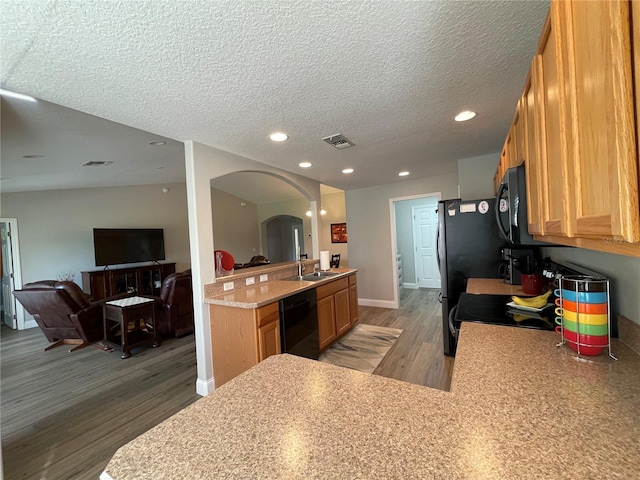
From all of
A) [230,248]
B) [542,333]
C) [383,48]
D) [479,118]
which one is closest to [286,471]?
[542,333]

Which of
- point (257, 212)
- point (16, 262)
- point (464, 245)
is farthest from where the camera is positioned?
point (257, 212)

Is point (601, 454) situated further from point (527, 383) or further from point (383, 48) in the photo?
point (383, 48)

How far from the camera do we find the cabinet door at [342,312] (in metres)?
3.46

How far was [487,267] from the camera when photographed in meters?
2.73

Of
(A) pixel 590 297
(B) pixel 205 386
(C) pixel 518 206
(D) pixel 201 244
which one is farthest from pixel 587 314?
(B) pixel 205 386

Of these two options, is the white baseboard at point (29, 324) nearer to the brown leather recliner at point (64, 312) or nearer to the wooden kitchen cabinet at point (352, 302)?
the brown leather recliner at point (64, 312)

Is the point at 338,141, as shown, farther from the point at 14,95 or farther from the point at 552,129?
the point at 14,95

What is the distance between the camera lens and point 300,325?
2.67m

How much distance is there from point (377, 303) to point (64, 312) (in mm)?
4795

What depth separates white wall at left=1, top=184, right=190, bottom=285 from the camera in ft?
16.4

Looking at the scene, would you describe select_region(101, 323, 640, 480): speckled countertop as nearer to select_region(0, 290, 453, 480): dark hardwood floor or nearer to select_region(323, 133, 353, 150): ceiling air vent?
select_region(0, 290, 453, 480): dark hardwood floor

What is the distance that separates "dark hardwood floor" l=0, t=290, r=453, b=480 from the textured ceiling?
7.70ft

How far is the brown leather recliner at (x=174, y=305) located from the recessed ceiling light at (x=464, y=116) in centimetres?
375

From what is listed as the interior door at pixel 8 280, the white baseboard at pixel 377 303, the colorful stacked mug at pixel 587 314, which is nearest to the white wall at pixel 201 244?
the colorful stacked mug at pixel 587 314
